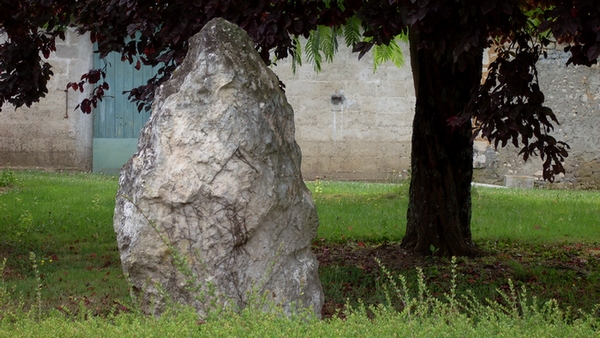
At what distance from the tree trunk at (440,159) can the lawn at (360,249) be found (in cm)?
28

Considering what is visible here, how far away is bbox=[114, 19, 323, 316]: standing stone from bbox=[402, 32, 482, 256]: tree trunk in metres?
3.17

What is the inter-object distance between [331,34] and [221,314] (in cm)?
579

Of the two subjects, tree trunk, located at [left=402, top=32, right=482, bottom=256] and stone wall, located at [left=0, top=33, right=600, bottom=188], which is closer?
tree trunk, located at [left=402, top=32, right=482, bottom=256]

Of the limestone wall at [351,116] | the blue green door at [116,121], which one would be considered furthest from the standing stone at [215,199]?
the blue green door at [116,121]

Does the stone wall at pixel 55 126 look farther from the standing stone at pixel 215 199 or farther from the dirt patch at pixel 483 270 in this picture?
the standing stone at pixel 215 199

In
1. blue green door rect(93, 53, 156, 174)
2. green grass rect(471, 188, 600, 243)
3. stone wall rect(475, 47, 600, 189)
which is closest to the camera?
green grass rect(471, 188, 600, 243)

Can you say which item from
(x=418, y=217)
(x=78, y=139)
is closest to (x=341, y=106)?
(x=78, y=139)

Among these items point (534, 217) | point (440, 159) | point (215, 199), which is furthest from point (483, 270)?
point (534, 217)

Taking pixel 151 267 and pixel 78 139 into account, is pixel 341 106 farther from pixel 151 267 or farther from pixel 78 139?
pixel 151 267

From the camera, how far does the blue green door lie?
16.6 m

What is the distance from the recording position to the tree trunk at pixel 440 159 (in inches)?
291

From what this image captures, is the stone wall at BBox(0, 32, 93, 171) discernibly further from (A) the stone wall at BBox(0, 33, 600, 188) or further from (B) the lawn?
(B) the lawn

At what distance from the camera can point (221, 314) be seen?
12.9ft

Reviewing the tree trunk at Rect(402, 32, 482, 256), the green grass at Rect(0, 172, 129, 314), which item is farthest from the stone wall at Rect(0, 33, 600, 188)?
the tree trunk at Rect(402, 32, 482, 256)
